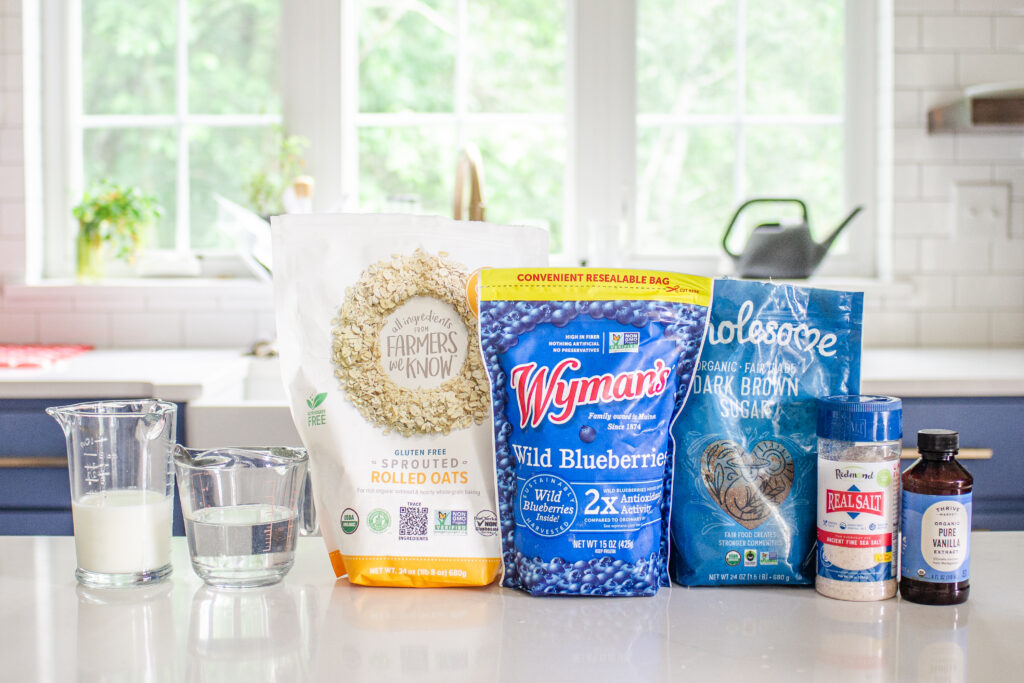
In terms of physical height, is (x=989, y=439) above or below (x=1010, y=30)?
below

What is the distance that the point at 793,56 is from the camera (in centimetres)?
247

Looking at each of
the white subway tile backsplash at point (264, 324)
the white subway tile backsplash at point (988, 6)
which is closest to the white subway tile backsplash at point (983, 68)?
the white subway tile backsplash at point (988, 6)

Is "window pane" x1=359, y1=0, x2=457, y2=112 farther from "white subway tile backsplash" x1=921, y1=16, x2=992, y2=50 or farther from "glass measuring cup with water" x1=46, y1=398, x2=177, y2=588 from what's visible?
"glass measuring cup with water" x1=46, y1=398, x2=177, y2=588

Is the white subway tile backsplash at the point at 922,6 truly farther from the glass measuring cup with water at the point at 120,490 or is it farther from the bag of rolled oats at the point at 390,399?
the glass measuring cup with water at the point at 120,490

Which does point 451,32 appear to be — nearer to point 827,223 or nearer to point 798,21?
point 798,21

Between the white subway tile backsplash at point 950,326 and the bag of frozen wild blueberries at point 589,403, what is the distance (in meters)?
1.91

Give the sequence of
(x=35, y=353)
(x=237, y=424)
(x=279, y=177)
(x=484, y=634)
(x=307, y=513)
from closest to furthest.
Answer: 1. (x=484, y=634)
2. (x=307, y=513)
3. (x=237, y=424)
4. (x=35, y=353)
5. (x=279, y=177)

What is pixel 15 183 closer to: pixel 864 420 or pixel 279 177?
pixel 279 177

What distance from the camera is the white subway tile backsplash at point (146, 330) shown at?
2.31 m

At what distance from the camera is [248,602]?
2.24 ft

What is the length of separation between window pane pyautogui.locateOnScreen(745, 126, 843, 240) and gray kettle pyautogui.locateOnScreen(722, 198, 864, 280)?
0.40 meters

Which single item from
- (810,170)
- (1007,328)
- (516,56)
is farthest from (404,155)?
(1007,328)

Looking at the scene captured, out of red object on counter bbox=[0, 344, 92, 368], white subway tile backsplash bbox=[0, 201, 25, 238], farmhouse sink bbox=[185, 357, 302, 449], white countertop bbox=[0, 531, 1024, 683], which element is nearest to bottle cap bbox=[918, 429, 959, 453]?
white countertop bbox=[0, 531, 1024, 683]

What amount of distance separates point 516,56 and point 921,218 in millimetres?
1102
